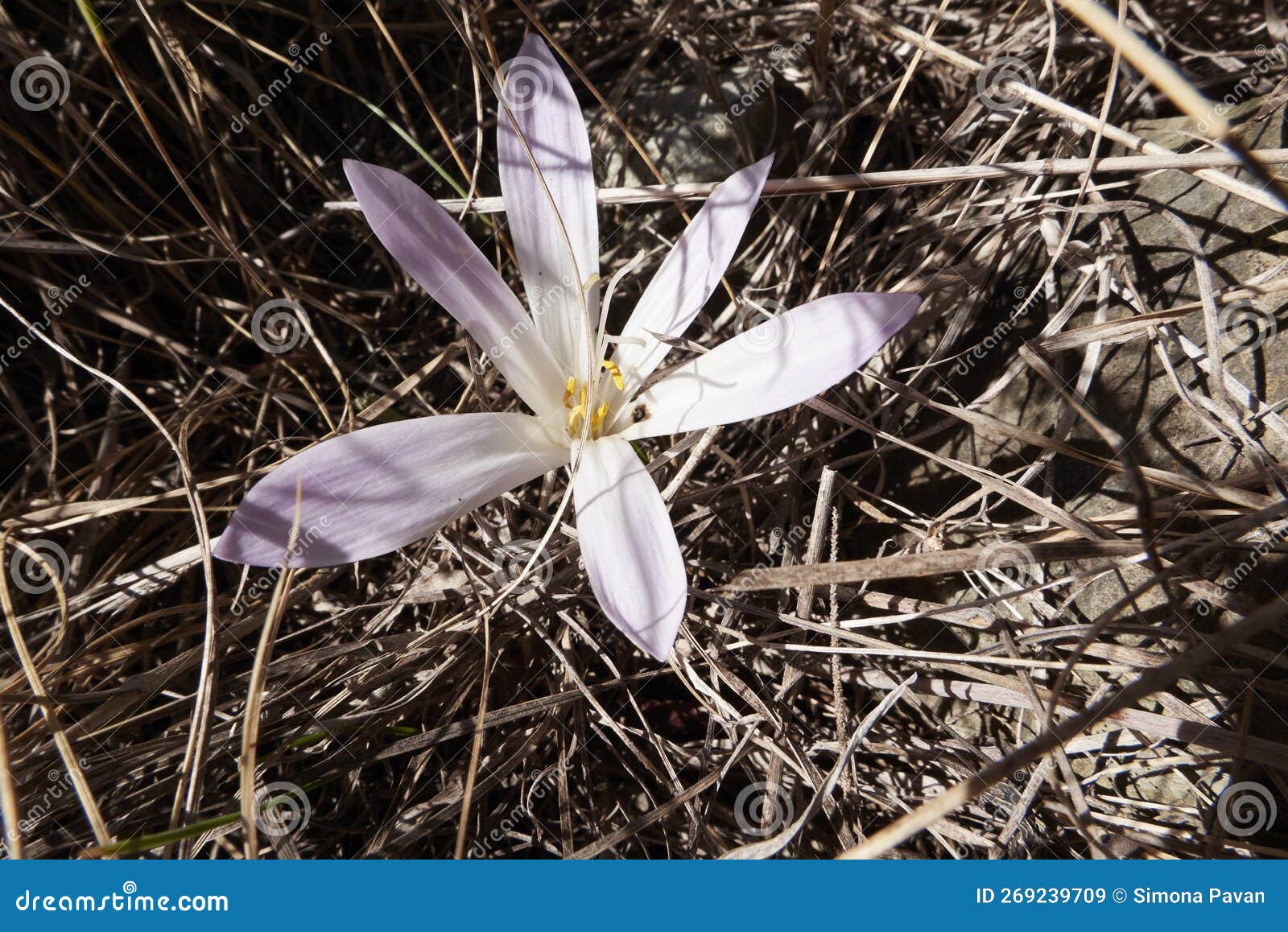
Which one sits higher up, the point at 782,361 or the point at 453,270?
the point at 453,270

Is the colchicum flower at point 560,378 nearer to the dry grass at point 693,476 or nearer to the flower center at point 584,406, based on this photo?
the flower center at point 584,406

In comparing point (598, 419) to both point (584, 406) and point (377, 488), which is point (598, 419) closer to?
point (584, 406)

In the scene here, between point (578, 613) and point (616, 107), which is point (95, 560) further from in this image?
point (616, 107)

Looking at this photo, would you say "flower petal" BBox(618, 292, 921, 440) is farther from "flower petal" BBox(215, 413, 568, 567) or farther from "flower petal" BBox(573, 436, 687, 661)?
"flower petal" BBox(215, 413, 568, 567)

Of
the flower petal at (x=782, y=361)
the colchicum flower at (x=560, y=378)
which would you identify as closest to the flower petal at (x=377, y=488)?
the colchicum flower at (x=560, y=378)

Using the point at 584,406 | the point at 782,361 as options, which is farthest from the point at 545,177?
the point at 782,361

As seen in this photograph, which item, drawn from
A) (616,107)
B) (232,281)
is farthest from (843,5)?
(232,281)

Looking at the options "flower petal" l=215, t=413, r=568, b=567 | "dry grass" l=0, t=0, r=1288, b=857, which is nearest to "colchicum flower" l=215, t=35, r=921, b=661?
"flower petal" l=215, t=413, r=568, b=567
